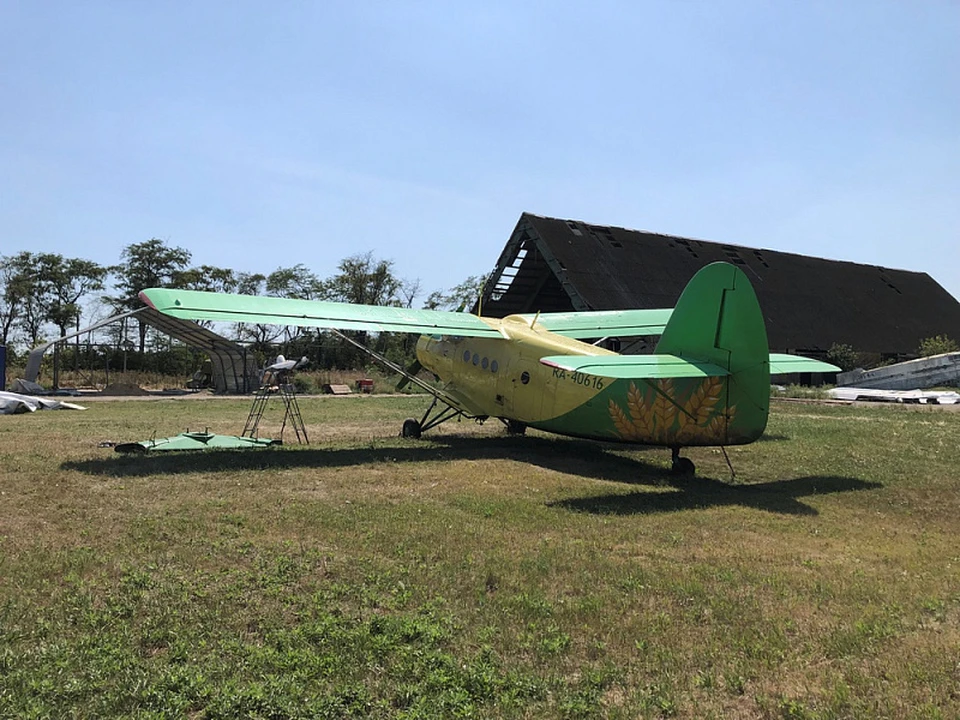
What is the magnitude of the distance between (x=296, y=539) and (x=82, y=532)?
2071 millimetres

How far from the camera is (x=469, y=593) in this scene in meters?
5.34

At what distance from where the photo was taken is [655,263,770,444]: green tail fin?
9.91 metres

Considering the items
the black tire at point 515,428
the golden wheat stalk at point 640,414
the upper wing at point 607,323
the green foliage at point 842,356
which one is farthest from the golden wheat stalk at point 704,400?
the green foliage at point 842,356

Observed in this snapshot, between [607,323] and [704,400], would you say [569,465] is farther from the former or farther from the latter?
[607,323]

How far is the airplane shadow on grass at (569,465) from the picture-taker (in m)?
8.97

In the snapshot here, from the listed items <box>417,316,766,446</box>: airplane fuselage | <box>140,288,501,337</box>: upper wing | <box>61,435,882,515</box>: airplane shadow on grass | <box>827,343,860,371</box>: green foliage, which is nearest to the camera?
<box>61,435,882,515</box>: airplane shadow on grass

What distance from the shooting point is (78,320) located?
4969 cm

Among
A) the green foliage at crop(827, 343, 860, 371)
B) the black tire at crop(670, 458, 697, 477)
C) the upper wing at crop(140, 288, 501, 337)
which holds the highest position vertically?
the green foliage at crop(827, 343, 860, 371)

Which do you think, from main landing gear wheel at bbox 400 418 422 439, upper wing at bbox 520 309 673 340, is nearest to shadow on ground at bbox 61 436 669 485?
main landing gear wheel at bbox 400 418 422 439

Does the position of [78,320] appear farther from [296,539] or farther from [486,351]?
[296,539]

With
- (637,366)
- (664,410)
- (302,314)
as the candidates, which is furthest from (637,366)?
(302,314)

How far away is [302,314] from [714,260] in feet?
117

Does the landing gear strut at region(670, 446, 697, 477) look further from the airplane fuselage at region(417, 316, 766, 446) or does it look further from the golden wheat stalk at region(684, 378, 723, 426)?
the golden wheat stalk at region(684, 378, 723, 426)

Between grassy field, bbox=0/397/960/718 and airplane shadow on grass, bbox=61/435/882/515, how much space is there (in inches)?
3.9
